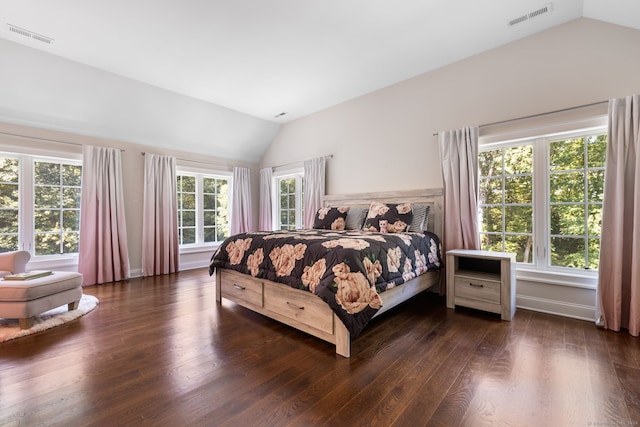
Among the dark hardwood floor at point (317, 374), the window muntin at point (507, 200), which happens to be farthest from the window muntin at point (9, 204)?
the window muntin at point (507, 200)

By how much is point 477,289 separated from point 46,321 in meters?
3.94

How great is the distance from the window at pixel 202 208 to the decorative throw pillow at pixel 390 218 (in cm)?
321

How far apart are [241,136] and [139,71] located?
2.00m

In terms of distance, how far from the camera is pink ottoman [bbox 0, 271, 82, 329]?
2.23m

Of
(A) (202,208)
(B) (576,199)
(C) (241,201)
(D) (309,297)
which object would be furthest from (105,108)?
(B) (576,199)

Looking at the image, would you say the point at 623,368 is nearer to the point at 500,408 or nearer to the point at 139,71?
the point at 500,408

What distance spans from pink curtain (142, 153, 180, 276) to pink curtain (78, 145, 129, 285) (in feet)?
0.99

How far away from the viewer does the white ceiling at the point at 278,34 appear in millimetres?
2262

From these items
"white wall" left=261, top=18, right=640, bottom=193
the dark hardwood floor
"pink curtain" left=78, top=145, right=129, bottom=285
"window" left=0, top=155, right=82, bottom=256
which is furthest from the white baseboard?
→ "window" left=0, top=155, right=82, bottom=256

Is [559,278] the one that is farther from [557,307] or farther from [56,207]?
[56,207]

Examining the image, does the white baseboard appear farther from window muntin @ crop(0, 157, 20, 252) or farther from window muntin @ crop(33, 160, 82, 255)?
window muntin @ crop(0, 157, 20, 252)

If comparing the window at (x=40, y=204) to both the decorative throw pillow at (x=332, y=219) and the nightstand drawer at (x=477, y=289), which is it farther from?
the nightstand drawer at (x=477, y=289)

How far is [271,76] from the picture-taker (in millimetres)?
3455

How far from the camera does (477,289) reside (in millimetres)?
2592
